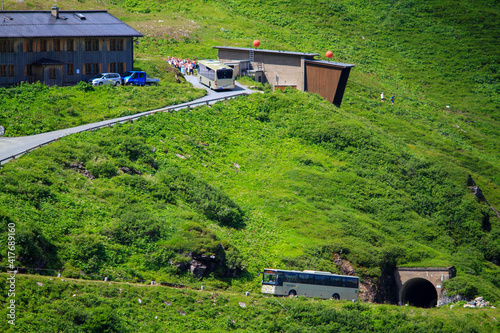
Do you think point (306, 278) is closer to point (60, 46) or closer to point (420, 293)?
point (420, 293)

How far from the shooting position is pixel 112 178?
48750 millimetres

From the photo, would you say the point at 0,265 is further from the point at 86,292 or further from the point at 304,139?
the point at 304,139

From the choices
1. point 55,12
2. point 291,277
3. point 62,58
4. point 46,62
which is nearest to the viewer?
point 291,277

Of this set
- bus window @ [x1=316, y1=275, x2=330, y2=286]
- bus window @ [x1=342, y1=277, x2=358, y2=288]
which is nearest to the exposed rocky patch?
bus window @ [x1=316, y1=275, x2=330, y2=286]

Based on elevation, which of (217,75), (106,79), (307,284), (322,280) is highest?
(217,75)

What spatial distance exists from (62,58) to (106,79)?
18.3 feet

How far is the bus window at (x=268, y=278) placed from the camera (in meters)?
42.5

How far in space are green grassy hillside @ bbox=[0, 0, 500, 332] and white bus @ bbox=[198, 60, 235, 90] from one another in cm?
475

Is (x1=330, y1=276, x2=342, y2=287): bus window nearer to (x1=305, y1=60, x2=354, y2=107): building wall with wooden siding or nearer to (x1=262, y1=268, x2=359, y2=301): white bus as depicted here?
(x1=262, y1=268, x2=359, y2=301): white bus

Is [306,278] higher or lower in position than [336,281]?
higher

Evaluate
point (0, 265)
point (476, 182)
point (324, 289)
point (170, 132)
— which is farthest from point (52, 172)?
point (476, 182)

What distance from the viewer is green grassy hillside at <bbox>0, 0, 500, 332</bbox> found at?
135 feet

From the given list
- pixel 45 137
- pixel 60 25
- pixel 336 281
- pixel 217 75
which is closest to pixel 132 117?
pixel 45 137

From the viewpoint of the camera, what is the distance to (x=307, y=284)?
42.8 metres
